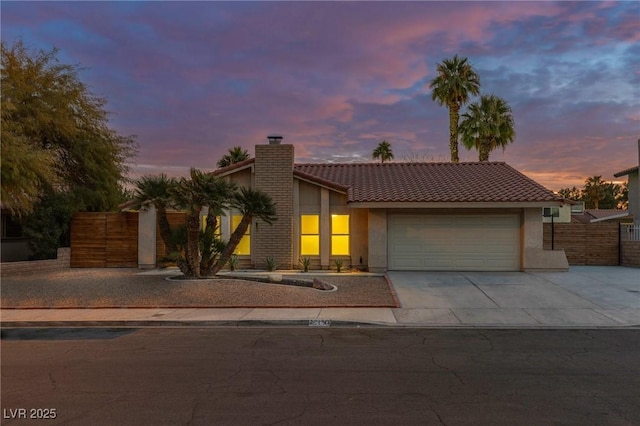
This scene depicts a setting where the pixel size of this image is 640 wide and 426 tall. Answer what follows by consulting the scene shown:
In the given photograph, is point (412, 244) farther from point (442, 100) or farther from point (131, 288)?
point (442, 100)

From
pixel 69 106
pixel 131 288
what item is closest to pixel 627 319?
pixel 131 288

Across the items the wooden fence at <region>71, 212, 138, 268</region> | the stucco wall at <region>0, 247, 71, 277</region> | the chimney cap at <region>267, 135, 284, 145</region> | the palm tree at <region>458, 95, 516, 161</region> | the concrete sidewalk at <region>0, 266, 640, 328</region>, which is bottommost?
the concrete sidewalk at <region>0, 266, 640, 328</region>

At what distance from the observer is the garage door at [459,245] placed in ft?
58.3

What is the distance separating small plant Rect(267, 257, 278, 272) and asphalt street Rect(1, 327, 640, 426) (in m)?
8.43

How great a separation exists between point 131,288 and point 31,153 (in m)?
→ 6.14

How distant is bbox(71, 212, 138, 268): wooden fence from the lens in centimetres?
→ 1934

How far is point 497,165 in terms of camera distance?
73.4 feet

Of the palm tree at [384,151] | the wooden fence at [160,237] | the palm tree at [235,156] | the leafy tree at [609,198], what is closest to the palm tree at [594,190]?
the leafy tree at [609,198]

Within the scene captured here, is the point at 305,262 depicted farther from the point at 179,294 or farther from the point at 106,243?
the point at 106,243

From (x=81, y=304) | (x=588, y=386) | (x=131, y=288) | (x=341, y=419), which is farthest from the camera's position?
(x=131, y=288)

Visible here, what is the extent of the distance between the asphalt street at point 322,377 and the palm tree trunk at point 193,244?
5.12 m

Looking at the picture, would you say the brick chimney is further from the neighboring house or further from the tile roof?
the neighboring house

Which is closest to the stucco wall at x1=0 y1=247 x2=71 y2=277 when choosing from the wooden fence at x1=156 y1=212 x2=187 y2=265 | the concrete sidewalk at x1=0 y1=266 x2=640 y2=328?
the wooden fence at x1=156 y1=212 x2=187 y2=265

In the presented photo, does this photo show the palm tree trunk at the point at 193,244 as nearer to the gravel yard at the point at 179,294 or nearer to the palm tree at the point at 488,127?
the gravel yard at the point at 179,294
